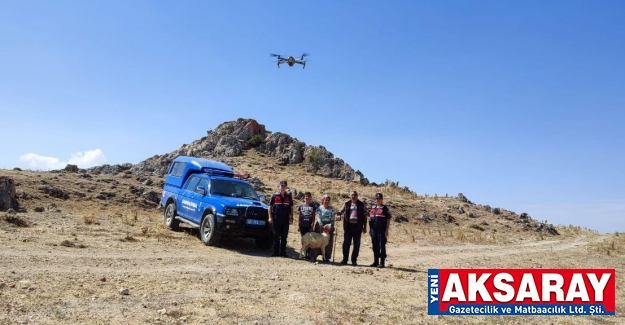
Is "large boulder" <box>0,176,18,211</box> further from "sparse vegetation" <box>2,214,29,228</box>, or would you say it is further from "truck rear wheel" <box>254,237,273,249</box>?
"truck rear wheel" <box>254,237,273,249</box>

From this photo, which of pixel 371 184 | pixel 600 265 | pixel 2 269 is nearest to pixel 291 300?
pixel 2 269

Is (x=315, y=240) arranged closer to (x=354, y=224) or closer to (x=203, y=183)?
(x=354, y=224)

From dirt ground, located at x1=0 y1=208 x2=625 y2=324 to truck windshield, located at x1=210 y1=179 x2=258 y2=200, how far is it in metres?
1.47

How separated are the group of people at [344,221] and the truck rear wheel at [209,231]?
5.44 ft

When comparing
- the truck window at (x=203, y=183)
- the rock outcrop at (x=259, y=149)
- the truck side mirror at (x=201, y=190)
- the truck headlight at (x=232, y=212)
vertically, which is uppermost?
the rock outcrop at (x=259, y=149)

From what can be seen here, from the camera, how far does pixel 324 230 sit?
1242 centimetres

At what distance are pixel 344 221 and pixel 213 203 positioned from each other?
12.4 feet

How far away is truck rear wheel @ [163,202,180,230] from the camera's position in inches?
624

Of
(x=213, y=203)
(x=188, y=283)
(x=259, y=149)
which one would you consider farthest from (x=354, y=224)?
(x=259, y=149)

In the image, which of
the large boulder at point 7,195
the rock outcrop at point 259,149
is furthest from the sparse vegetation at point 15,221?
the rock outcrop at point 259,149

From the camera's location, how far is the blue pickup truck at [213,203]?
12781 millimetres

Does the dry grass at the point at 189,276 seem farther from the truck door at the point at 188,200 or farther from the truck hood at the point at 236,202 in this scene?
the truck hood at the point at 236,202

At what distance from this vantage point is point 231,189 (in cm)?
1452

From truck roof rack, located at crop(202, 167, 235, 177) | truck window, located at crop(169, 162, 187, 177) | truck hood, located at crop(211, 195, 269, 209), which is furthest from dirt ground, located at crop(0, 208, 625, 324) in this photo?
truck window, located at crop(169, 162, 187, 177)
